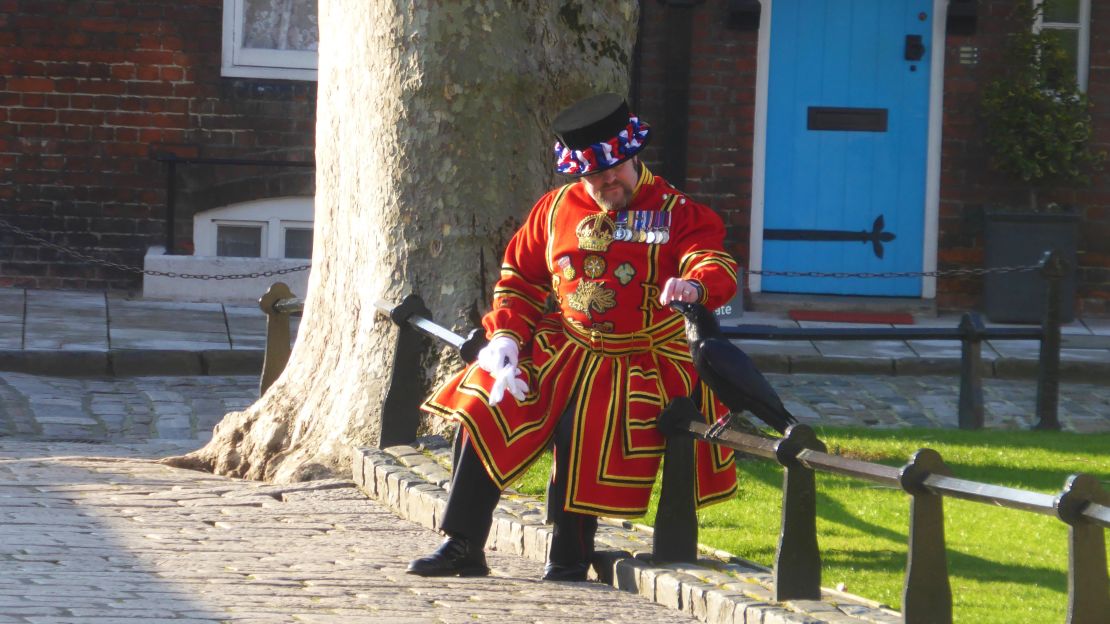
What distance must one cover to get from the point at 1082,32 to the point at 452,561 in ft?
32.4

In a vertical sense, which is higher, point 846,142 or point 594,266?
point 846,142

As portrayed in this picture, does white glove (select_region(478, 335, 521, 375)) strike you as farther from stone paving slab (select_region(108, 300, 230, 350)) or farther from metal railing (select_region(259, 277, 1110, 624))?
stone paving slab (select_region(108, 300, 230, 350))

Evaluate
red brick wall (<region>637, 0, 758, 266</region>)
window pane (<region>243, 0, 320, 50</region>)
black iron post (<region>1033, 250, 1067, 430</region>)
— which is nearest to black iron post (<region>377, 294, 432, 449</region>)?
black iron post (<region>1033, 250, 1067, 430</region>)

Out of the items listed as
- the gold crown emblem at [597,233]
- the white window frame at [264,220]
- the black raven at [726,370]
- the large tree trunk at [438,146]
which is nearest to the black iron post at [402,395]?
the large tree trunk at [438,146]

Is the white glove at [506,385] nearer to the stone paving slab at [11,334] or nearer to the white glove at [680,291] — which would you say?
the white glove at [680,291]

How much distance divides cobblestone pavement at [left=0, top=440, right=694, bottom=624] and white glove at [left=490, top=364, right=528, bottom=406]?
589mm

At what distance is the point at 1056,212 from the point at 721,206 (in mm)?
2498

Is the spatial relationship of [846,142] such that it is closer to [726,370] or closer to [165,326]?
[165,326]

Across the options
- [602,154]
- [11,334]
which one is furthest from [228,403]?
[602,154]

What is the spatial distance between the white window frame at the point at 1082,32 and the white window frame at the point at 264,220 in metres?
5.90

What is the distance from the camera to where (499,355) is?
5480 millimetres

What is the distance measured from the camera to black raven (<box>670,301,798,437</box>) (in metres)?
5.02

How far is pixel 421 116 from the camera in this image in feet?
24.5

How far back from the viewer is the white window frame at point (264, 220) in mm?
14195
